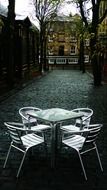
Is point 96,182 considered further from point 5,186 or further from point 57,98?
point 57,98

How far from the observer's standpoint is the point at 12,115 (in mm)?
12836

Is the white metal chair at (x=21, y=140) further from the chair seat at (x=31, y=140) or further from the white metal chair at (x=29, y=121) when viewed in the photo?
the white metal chair at (x=29, y=121)

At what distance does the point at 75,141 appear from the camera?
7.10 metres

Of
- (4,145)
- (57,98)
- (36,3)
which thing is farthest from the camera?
(36,3)

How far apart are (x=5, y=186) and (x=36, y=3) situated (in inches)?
1612

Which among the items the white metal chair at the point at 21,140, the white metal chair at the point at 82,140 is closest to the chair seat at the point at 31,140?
the white metal chair at the point at 21,140

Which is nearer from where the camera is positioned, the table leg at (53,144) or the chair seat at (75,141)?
the chair seat at (75,141)

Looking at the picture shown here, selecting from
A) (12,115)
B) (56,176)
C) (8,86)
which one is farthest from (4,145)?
(8,86)

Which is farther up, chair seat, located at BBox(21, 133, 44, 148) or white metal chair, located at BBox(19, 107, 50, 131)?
white metal chair, located at BBox(19, 107, 50, 131)

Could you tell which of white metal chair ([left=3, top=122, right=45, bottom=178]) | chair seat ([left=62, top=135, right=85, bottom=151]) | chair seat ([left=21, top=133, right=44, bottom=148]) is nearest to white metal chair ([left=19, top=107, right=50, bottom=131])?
chair seat ([left=21, top=133, right=44, bottom=148])

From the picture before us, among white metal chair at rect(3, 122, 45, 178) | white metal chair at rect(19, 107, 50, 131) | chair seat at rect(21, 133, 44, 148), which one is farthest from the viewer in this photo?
white metal chair at rect(19, 107, 50, 131)

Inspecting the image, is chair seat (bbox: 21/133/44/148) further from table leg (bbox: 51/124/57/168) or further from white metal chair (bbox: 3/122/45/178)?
table leg (bbox: 51/124/57/168)

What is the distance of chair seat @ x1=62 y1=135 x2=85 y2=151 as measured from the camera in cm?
683

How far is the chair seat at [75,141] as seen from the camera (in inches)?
269
